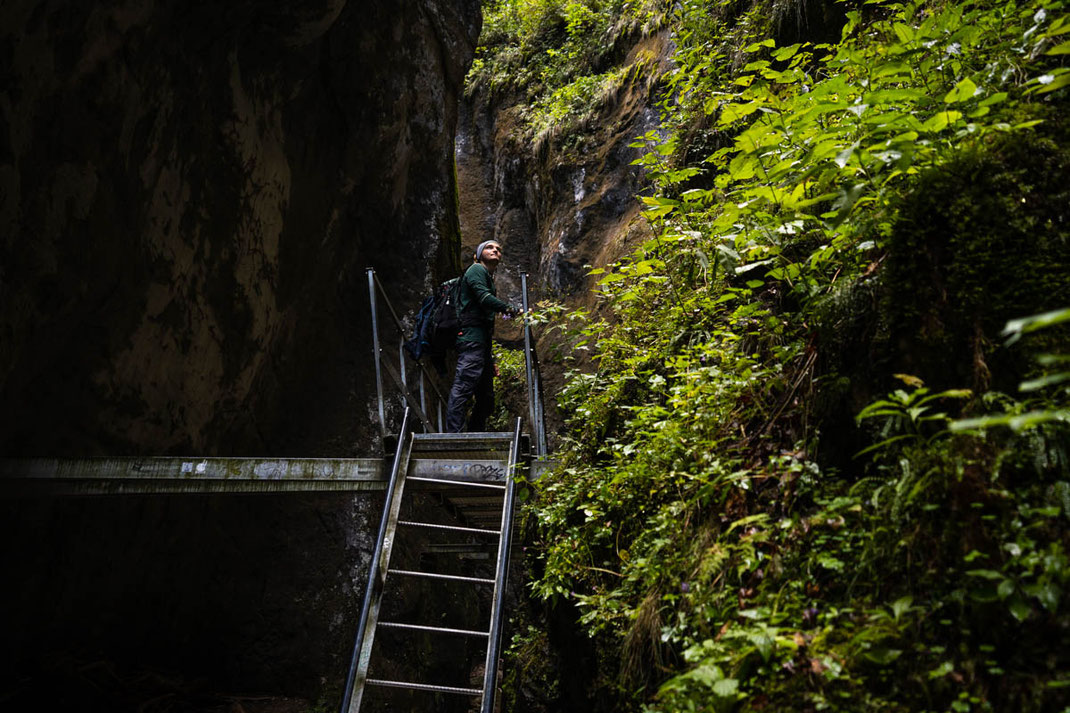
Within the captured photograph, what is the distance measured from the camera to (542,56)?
44.9 feet

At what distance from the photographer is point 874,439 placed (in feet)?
7.79

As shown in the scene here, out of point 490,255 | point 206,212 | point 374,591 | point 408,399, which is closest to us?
point 374,591

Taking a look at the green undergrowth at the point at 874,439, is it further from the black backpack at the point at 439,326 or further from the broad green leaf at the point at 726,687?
the black backpack at the point at 439,326

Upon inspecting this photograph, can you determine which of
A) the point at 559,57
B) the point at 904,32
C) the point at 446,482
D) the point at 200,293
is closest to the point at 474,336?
the point at 446,482

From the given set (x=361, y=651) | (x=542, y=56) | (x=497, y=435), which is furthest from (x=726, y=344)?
(x=542, y=56)

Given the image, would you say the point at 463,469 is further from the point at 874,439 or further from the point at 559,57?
the point at 559,57

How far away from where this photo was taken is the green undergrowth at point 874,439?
1.78 metres

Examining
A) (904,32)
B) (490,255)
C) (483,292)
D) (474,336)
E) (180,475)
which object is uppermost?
(490,255)

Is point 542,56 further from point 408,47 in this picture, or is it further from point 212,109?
point 212,109

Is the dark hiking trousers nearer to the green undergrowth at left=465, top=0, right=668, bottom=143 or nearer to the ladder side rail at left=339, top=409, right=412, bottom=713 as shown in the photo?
the ladder side rail at left=339, top=409, right=412, bottom=713

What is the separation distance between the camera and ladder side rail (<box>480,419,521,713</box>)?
11.6ft

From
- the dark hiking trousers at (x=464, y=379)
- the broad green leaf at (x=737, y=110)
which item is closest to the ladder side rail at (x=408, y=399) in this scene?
the dark hiking trousers at (x=464, y=379)

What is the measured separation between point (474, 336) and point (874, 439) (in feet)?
14.3

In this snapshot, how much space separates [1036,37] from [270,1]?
5547 mm
